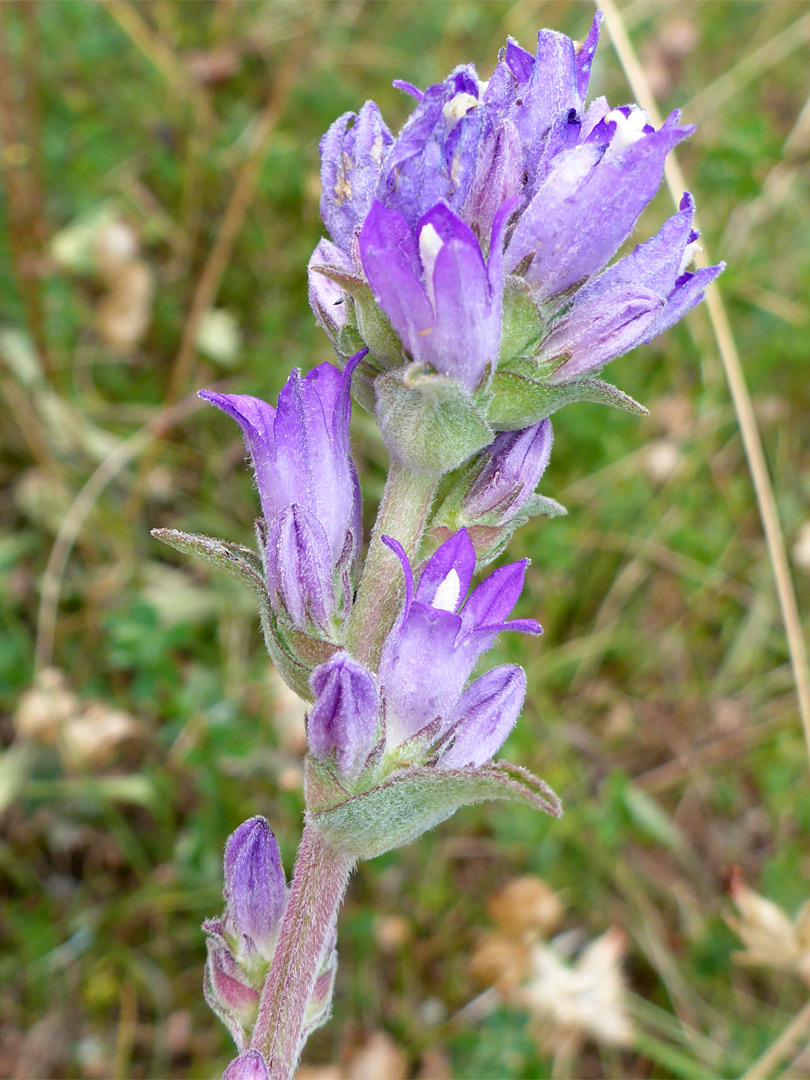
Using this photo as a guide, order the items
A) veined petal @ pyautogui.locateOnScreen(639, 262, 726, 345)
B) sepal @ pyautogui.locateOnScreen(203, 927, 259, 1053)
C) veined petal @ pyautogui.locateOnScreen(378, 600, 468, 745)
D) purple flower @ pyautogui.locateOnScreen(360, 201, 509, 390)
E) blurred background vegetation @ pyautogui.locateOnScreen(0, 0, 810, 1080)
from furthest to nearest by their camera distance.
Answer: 1. blurred background vegetation @ pyautogui.locateOnScreen(0, 0, 810, 1080)
2. sepal @ pyautogui.locateOnScreen(203, 927, 259, 1053)
3. veined petal @ pyautogui.locateOnScreen(639, 262, 726, 345)
4. veined petal @ pyautogui.locateOnScreen(378, 600, 468, 745)
5. purple flower @ pyautogui.locateOnScreen(360, 201, 509, 390)

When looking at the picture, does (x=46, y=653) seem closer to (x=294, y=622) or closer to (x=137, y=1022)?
(x=137, y=1022)

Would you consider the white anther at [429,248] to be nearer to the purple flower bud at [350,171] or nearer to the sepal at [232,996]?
the purple flower bud at [350,171]

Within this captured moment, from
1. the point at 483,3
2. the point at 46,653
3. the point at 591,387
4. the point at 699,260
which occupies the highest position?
the point at 483,3

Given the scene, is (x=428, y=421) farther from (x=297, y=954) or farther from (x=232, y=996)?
(x=232, y=996)

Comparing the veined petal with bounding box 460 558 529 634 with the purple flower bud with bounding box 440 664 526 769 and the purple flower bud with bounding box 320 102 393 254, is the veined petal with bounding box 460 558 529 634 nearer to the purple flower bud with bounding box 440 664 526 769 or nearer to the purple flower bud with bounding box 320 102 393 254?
the purple flower bud with bounding box 440 664 526 769

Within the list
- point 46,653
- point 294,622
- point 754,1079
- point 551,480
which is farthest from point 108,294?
point 754,1079

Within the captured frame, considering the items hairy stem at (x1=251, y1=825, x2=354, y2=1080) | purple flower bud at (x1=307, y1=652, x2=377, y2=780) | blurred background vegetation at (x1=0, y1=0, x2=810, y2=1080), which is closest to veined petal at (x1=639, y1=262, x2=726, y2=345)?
purple flower bud at (x1=307, y1=652, x2=377, y2=780)
